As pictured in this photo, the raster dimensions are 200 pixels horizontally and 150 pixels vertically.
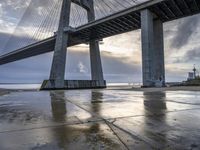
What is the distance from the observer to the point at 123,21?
23875mm

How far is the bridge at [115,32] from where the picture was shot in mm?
18719

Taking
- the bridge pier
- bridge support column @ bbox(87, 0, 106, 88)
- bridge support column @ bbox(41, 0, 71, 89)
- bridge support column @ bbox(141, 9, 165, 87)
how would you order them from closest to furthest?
bridge support column @ bbox(141, 9, 165, 87) → bridge support column @ bbox(41, 0, 71, 89) → the bridge pier → bridge support column @ bbox(87, 0, 106, 88)

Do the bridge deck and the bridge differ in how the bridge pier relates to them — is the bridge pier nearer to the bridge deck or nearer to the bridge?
the bridge

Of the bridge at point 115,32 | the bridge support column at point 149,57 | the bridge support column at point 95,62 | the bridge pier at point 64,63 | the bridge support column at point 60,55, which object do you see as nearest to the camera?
the bridge support column at point 149,57

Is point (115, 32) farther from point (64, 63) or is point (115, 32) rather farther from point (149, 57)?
point (149, 57)

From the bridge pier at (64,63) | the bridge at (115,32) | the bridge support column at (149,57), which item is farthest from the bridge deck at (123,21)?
the bridge pier at (64,63)

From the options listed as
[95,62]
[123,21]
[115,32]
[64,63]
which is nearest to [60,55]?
[64,63]

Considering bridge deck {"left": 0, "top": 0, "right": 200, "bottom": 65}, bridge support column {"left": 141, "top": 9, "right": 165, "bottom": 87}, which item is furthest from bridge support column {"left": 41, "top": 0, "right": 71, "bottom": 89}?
bridge support column {"left": 141, "top": 9, "right": 165, "bottom": 87}

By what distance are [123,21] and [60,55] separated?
9668 millimetres

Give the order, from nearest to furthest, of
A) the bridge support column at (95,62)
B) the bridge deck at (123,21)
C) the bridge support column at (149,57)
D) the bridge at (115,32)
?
the bridge support column at (149,57) → the bridge at (115,32) → the bridge deck at (123,21) → the bridge support column at (95,62)

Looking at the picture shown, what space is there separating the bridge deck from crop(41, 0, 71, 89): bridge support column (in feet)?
6.30

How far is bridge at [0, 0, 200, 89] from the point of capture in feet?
61.4

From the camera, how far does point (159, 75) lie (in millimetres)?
21016

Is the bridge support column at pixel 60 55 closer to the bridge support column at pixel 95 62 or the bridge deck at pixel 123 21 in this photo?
the bridge deck at pixel 123 21
